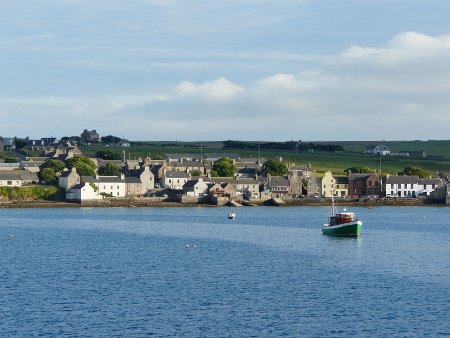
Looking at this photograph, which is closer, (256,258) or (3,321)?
(3,321)

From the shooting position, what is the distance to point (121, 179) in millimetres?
151250

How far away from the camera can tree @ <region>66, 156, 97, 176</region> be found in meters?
152

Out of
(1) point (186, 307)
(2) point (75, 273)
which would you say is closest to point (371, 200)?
(2) point (75, 273)

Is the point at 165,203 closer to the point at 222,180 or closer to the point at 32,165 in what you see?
the point at 222,180

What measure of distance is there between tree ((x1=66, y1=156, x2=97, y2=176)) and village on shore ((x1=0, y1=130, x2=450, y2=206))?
0.19 meters

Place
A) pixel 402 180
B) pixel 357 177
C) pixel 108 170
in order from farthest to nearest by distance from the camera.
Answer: pixel 357 177
pixel 402 180
pixel 108 170

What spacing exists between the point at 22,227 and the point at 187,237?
71.5ft

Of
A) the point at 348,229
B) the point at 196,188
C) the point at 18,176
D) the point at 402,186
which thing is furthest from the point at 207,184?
the point at 348,229

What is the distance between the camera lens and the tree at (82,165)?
151875mm

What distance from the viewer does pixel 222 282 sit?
5300 centimetres

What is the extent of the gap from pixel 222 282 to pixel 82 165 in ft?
338

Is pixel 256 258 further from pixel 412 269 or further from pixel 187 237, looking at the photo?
pixel 187 237

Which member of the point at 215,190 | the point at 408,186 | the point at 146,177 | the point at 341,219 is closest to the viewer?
the point at 341,219

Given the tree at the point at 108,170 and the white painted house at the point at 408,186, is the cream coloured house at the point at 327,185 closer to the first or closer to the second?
the white painted house at the point at 408,186
